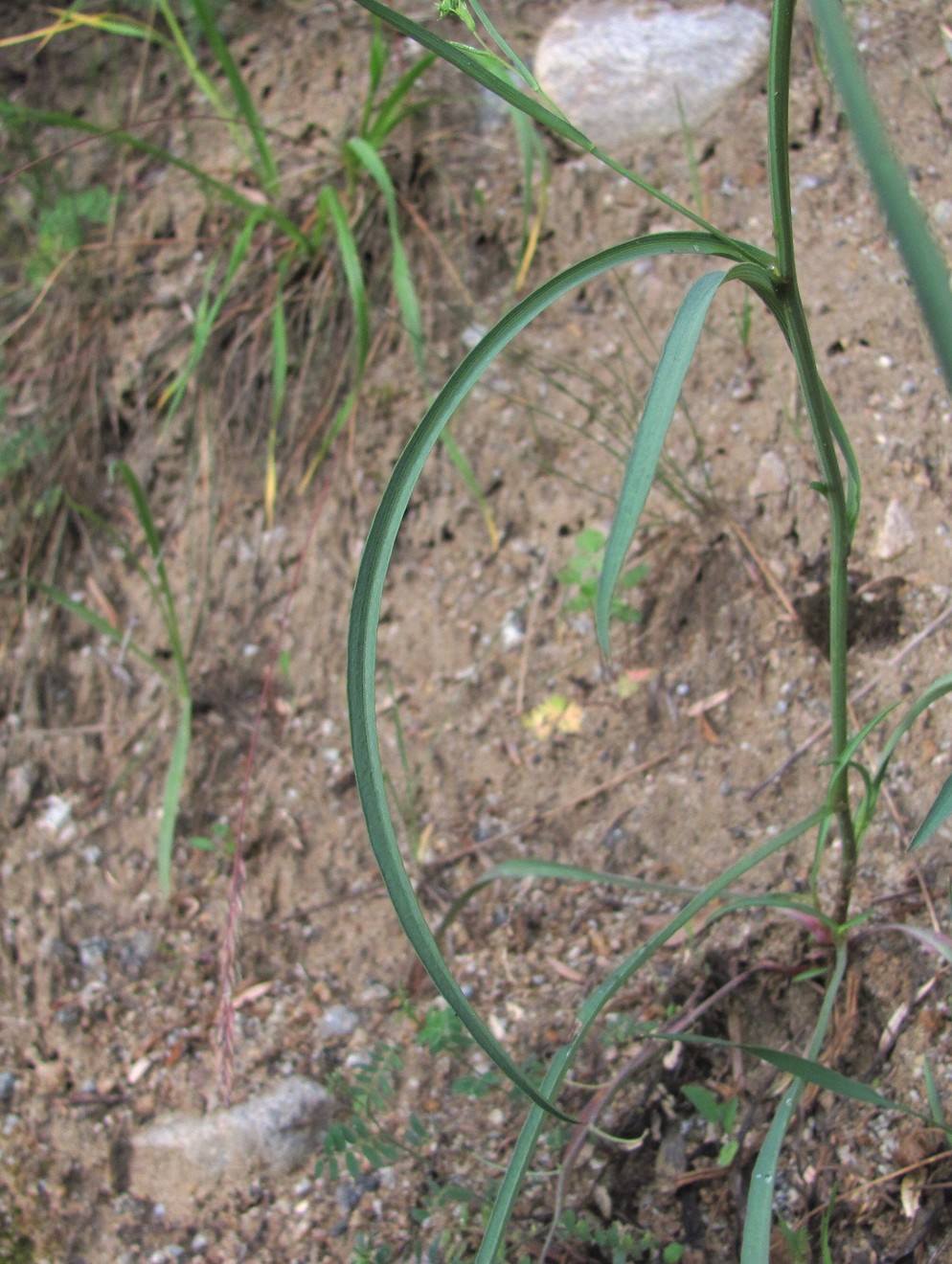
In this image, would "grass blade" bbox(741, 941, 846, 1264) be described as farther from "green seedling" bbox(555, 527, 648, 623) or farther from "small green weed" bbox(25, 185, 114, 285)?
"small green weed" bbox(25, 185, 114, 285)

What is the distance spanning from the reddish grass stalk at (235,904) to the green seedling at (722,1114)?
544 mm

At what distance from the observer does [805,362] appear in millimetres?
708

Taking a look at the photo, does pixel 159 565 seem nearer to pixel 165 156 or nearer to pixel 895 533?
pixel 165 156

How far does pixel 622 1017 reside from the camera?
3.68 feet

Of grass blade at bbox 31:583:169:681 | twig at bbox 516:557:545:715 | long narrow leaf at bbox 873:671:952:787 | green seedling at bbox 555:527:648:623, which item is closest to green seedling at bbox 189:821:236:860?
grass blade at bbox 31:583:169:681

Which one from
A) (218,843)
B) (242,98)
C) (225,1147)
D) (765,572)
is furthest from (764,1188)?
(242,98)

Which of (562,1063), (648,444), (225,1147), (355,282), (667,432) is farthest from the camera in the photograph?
(355,282)

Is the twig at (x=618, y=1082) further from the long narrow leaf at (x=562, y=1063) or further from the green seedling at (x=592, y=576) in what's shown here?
the green seedling at (x=592, y=576)

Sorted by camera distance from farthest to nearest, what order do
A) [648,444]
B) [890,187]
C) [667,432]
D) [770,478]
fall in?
[770,478]
[667,432]
[648,444]
[890,187]

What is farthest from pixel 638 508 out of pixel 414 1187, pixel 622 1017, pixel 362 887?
pixel 362 887

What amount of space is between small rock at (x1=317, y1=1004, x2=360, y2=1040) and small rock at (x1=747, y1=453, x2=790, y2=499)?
878 millimetres

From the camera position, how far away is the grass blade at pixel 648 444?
0.58 m

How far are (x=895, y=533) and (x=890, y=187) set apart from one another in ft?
3.33

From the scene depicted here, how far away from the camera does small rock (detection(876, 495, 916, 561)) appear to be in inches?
51.7
